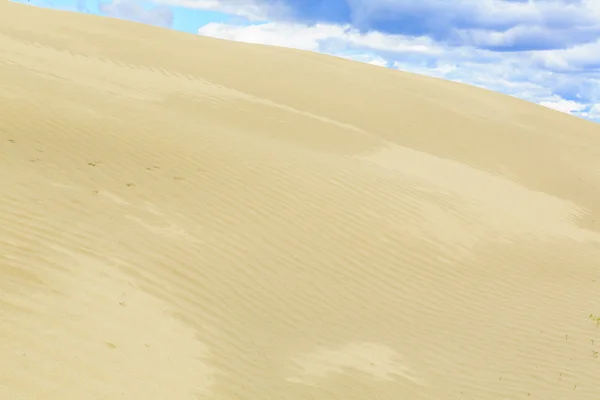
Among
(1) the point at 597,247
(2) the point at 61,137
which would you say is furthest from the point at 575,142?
(2) the point at 61,137

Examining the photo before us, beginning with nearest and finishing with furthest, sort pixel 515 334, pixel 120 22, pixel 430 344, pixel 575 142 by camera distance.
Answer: pixel 430 344 → pixel 515 334 → pixel 575 142 → pixel 120 22

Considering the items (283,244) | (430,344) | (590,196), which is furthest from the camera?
(590,196)

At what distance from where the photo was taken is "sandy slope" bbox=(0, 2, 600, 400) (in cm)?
585

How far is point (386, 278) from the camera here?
9.23 m

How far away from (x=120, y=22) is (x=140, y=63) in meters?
7.45

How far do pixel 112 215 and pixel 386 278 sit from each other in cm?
376

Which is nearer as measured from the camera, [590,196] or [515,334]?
[515,334]

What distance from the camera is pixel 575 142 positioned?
2298 centimetres

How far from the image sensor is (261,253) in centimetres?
878

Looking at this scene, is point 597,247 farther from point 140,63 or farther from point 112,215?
point 140,63

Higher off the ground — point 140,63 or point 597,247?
point 140,63

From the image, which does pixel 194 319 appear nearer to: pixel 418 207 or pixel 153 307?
pixel 153 307

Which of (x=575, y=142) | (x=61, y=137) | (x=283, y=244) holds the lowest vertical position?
(x=575, y=142)

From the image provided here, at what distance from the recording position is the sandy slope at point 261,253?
5.85 metres
